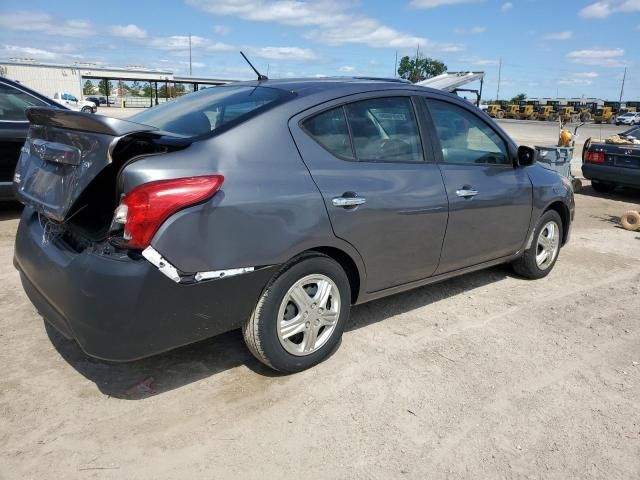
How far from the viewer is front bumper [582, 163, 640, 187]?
939 cm

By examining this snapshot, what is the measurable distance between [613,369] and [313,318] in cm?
196

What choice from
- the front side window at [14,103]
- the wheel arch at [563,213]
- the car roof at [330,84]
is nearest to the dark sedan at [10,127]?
the front side window at [14,103]

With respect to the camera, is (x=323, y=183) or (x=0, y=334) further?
(x=0, y=334)

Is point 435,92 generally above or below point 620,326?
above

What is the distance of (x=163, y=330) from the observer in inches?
98.0

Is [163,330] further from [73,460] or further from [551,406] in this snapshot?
[551,406]

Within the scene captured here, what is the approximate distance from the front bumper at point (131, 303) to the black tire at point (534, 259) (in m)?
2.94

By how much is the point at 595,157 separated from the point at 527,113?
5604cm

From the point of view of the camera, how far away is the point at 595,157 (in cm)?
1008

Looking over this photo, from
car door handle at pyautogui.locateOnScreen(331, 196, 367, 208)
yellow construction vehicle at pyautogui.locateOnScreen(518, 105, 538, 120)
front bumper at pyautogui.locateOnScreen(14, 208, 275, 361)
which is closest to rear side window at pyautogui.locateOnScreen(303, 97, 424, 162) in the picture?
car door handle at pyautogui.locateOnScreen(331, 196, 367, 208)

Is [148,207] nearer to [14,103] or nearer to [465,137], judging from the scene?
[465,137]

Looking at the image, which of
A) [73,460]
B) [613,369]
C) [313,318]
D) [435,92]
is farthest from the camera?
[435,92]

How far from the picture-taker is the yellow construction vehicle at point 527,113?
60.7 meters

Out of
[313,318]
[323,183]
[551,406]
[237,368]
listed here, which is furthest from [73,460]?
[551,406]
